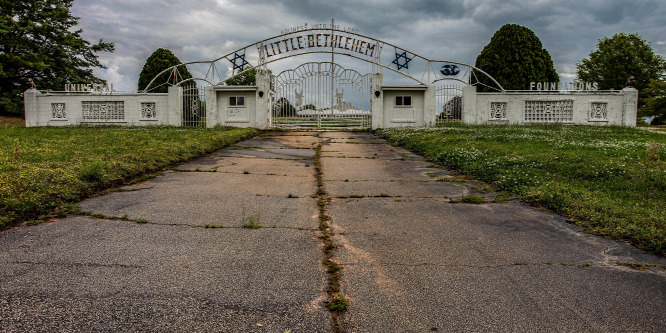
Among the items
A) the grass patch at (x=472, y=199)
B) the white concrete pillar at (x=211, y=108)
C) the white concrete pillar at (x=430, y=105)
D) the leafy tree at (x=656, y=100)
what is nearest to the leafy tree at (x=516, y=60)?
the leafy tree at (x=656, y=100)

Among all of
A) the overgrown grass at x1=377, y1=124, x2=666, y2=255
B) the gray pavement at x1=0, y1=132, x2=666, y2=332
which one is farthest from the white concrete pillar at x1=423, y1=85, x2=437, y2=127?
the gray pavement at x1=0, y1=132, x2=666, y2=332

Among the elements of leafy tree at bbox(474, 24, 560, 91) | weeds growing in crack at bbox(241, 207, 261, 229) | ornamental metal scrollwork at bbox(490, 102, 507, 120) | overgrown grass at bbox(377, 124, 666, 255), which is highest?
leafy tree at bbox(474, 24, 560, 91)

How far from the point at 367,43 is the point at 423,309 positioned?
1759 centimetres

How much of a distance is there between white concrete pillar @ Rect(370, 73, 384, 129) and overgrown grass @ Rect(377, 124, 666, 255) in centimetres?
957

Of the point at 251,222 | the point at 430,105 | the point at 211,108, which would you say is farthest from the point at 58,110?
the point at 251,222

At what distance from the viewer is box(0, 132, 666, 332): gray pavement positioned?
218 cm

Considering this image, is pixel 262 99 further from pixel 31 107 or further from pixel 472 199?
pixel 472 199

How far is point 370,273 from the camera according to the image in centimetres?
283

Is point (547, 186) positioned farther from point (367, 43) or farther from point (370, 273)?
point (367, 43)

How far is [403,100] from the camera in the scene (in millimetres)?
19641

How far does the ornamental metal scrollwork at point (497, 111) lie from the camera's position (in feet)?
65.2

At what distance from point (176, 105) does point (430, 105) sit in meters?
12.4

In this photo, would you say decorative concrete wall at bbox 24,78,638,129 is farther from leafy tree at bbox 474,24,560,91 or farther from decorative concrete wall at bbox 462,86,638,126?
leafy tree at bbox 474,24,560,91

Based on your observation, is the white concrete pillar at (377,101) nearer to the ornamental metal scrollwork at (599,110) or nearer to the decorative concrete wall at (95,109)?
the decorative concrete wall at (95,109)
